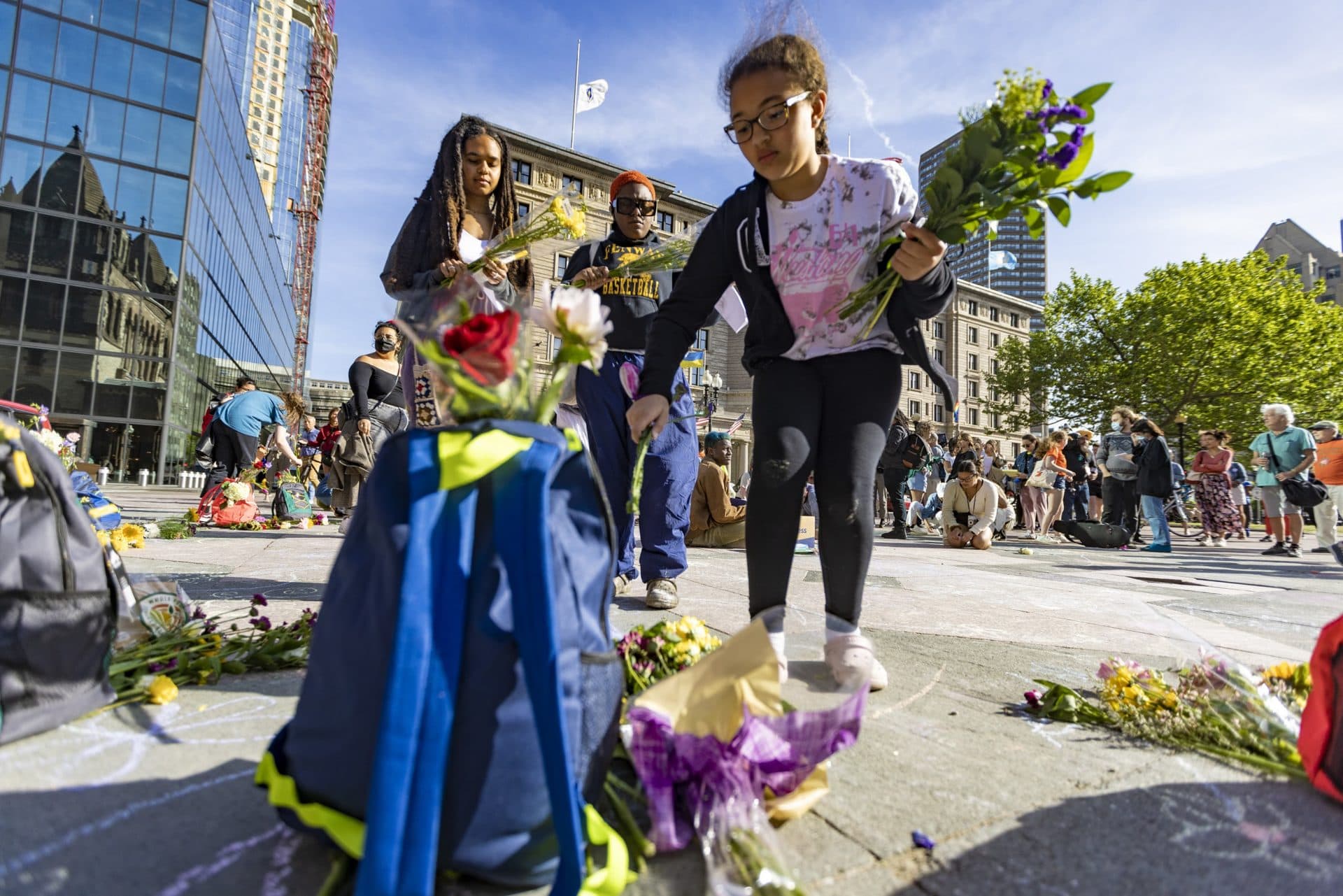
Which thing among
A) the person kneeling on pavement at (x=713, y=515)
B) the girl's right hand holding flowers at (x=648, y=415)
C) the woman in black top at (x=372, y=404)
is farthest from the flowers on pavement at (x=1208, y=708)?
the person kneeling on pavement at (x=713, y=515)

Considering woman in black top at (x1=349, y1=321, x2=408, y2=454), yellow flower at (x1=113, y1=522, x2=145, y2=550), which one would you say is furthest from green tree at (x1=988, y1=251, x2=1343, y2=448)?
yellow flower at (x1=113, y1=522, x2=145, y2=550)

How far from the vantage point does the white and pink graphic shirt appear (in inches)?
82.8

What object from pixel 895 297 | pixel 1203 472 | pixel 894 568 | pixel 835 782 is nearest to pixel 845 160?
pixel 895 297

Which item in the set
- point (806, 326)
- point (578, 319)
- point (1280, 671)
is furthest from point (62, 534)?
point (1280, 671)

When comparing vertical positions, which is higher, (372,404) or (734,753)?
(372,404)

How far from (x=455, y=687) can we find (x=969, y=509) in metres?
8.65

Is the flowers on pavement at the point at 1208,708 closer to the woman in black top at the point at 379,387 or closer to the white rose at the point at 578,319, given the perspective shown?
the white rose at the point at 578,319

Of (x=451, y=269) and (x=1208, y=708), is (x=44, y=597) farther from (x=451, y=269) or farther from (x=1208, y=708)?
(x=1208, y=708)

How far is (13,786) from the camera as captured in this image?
123 centimetres

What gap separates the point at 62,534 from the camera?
1.50 meters

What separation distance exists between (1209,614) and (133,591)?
4.28 metres

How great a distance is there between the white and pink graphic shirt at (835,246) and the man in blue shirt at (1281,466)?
8678 mm

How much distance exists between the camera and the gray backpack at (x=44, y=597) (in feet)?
4.63

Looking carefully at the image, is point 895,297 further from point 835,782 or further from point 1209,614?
point 1209,614
